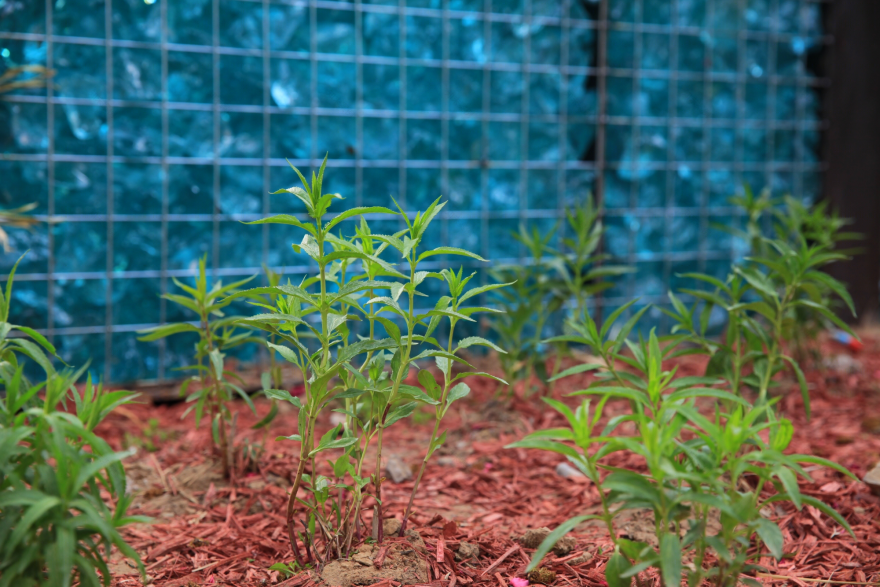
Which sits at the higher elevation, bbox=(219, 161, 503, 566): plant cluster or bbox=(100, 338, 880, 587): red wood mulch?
bbox=(219, 161, 503, 566): plant cluster

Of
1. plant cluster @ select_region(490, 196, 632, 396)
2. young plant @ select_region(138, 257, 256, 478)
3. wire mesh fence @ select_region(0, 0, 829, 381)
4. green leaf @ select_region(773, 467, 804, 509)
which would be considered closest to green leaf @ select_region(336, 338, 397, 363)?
young plant @ select_region(138, 257, 256, 478)

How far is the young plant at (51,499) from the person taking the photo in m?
1.23

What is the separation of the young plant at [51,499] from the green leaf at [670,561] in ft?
2.89

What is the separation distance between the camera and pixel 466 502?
2266 mm

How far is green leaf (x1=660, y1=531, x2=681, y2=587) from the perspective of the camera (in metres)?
1.29

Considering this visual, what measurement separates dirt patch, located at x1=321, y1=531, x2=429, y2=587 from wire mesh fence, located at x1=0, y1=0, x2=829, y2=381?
5.57 feet

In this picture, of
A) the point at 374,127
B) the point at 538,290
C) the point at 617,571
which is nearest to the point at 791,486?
the point at 617,571

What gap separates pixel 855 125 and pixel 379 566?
12.0 feet

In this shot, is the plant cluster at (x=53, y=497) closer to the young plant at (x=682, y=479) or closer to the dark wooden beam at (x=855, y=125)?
the young plant at (x=682, y=479)

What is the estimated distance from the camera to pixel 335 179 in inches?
128

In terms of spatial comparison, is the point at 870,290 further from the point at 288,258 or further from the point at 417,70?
the point at 288,258

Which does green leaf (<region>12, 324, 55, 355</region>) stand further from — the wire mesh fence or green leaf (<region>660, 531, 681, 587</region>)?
the wire mesh fence

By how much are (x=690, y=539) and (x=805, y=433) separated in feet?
5.40

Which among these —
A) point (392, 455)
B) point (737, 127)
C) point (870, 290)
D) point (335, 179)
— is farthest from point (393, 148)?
point (870, 290)
